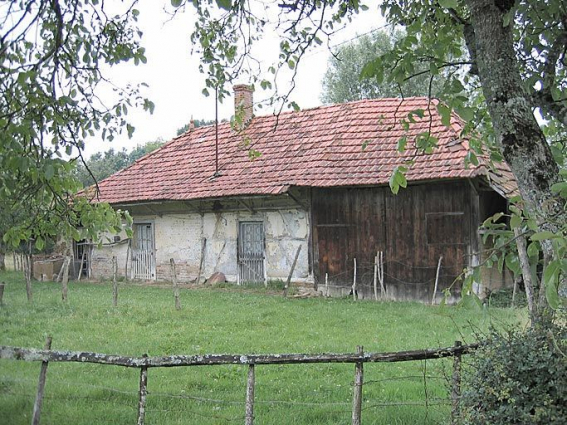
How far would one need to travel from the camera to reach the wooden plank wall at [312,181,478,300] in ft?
44.8

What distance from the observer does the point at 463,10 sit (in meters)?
6.50

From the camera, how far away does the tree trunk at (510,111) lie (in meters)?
3.68

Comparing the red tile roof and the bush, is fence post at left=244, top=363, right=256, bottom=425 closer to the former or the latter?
the bush

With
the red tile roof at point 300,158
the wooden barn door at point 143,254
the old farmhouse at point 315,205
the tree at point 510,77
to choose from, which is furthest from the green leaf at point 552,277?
the wooden barn door at point 143,254

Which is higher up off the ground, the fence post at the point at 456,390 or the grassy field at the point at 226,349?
the fence post at the point at 456,390

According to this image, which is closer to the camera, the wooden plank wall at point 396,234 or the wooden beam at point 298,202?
the wooden plank wall at point 396,234

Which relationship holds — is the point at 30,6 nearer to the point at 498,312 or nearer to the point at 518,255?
the point at 518,255

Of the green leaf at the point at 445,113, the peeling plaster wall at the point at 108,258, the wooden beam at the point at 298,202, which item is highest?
the wooden beam at the point at 298,202

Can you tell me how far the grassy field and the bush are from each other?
0.30 meters

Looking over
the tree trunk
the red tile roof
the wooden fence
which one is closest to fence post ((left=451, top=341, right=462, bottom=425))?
the wooden fence

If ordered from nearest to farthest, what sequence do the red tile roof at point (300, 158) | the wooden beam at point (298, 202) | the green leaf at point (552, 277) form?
the green leaf at point (552, 277)
the red tile roof at point (300, 158)
the wooden beam at point (298, 202)

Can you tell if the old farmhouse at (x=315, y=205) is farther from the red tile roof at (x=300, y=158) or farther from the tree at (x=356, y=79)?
the tree at (x=356, y=79)

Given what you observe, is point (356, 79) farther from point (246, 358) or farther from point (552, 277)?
point (552, 277)

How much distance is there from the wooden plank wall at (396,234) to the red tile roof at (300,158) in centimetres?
63
